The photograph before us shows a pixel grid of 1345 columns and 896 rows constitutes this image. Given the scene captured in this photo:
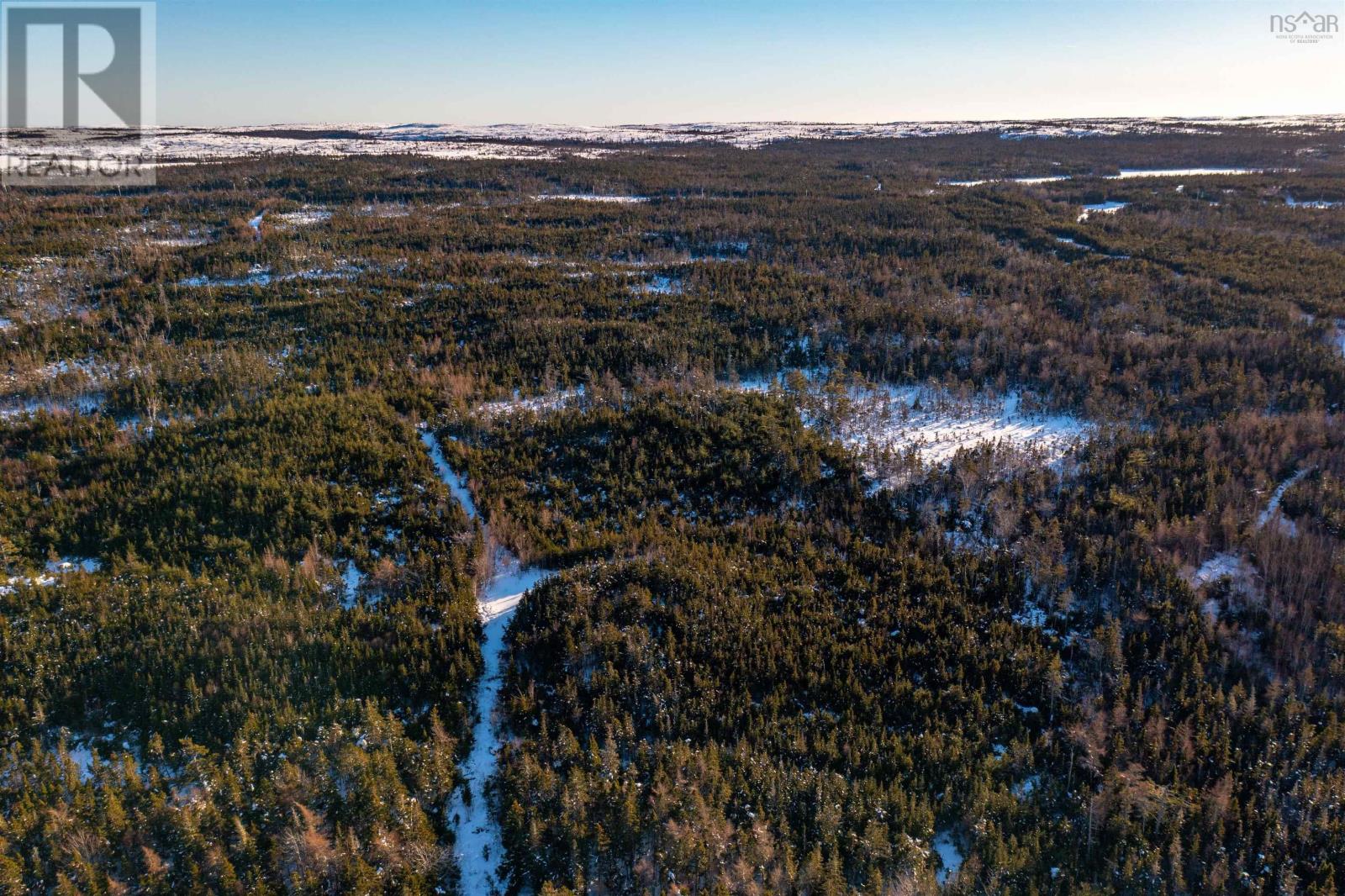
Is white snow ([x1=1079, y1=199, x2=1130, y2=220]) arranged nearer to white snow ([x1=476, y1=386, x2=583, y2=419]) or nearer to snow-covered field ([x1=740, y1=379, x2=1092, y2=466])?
snow-covered field ([x1=740, y1=379, x2=1092, y2=466])

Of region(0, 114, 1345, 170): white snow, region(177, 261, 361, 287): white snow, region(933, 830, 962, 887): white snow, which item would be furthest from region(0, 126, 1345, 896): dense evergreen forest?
region(0, 114, 1345, 170): white snow

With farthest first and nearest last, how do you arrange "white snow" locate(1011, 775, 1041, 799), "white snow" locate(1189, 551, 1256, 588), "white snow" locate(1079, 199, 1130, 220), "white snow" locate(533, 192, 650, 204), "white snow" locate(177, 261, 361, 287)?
"white snow" locate(533, 192, 650, 204), "white snow" locate(1079, 199, 1130, 220), "white snow" locate(177, 261, 361, 287), "white snow" locate(1189, 551, 1256, 588), "white snow" locate(1011, 775, 1041, 799)

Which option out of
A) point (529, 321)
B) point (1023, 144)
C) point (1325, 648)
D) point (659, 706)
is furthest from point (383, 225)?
point (1023, 144)

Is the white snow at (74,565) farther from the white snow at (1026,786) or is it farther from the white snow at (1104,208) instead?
the white snow at (1104,208)

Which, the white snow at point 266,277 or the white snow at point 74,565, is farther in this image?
the white snow at point 266,277

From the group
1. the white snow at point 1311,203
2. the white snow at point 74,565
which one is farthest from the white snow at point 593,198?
the white snow at point 1311,203

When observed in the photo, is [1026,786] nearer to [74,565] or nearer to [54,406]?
[74,565]
